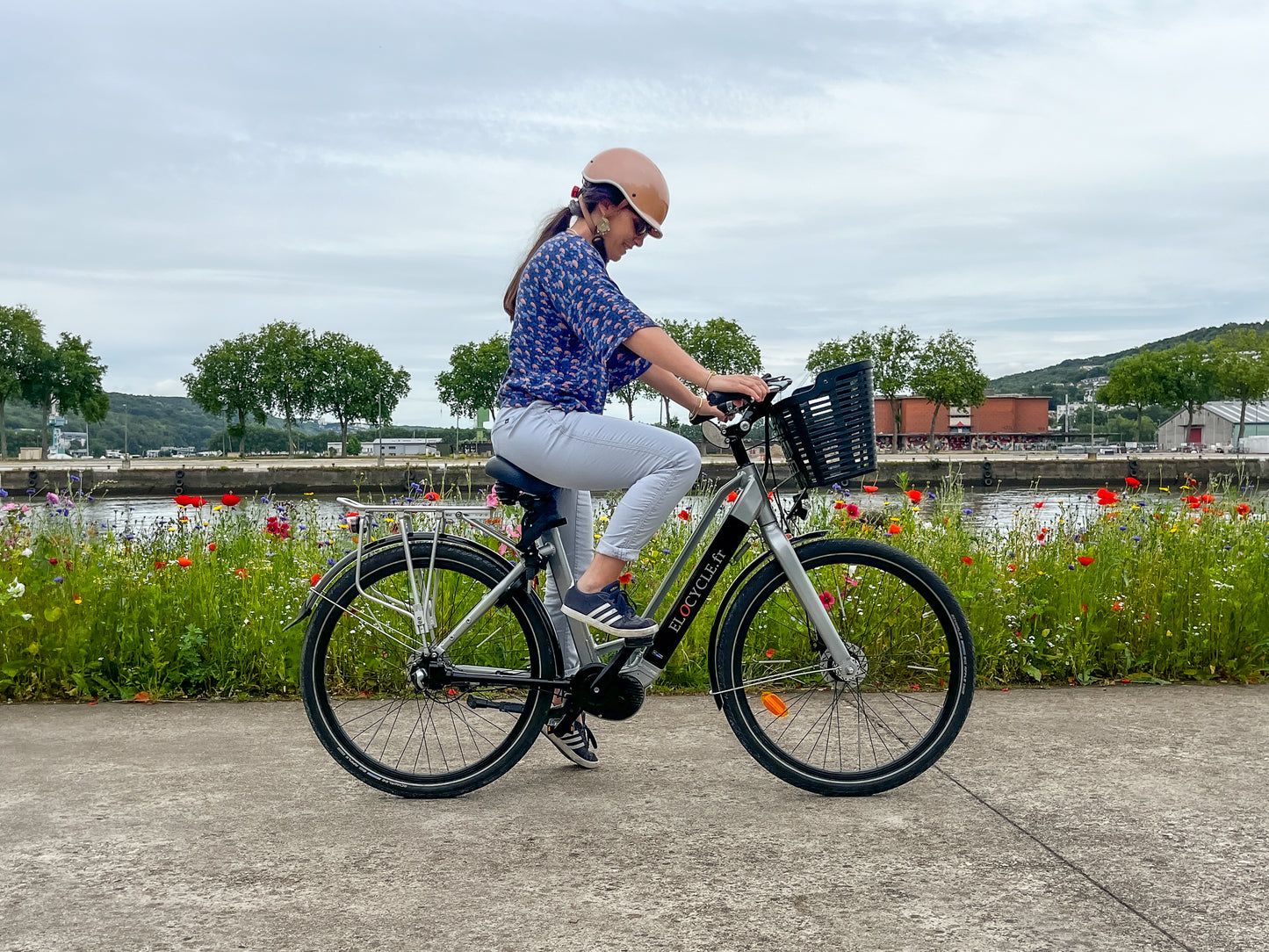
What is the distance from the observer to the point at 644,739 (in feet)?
13.0

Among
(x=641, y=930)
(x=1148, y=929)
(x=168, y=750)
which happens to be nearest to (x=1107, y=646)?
(x=1148, y=929)

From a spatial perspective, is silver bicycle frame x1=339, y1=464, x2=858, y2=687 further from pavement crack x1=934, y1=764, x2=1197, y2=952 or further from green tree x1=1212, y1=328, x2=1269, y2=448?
green tree x1=1212, y1=328, x2=1269, y2=448

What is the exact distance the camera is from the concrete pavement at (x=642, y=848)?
2.39m

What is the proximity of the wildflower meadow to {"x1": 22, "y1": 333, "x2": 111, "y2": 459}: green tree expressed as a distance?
3544 inches

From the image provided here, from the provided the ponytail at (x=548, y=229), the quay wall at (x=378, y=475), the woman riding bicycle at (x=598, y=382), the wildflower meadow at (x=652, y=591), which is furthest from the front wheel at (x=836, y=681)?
the quay wall at (x=378, y=475)

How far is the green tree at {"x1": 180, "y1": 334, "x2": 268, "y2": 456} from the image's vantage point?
10688 cm

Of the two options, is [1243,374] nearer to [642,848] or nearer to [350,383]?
[350,383]

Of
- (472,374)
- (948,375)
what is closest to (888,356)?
(948,375)

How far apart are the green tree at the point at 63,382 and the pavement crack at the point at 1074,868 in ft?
311

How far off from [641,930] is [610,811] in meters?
0.80

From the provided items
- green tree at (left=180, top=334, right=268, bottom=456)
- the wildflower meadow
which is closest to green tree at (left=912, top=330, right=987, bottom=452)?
green tree at (left=180, top=334, right=268, bottom=456)

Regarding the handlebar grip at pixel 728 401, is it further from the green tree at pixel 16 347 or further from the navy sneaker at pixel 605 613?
the green tree at pixel 16 347

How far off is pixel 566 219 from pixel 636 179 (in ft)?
0.96

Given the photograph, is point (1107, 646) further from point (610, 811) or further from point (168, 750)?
point (168, 750)
